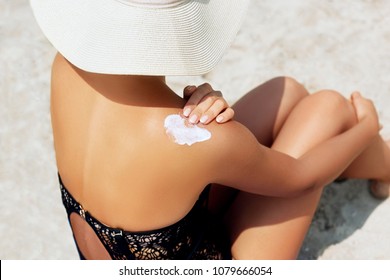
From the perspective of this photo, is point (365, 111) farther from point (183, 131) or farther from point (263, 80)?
point (183, 131)

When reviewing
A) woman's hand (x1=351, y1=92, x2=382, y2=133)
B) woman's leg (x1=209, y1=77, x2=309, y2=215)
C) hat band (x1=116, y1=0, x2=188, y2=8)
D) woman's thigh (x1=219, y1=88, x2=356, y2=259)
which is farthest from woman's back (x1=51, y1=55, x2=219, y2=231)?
woman's hand (x1=351, y1=92, x2=382, y2=133)

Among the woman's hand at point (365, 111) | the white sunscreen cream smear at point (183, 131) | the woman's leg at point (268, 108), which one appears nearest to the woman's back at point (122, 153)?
the white sunscreen cream smear at point (183, 131)

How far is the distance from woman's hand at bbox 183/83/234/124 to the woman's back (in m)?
0.03

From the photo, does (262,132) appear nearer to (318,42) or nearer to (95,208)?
(95,208)

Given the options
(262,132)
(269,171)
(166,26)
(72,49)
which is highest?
(166,26)

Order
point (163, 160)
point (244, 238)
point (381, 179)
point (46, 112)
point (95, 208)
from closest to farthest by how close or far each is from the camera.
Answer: point (163, 160) → point (95, 208) → point (244, 238) → point (381, 179) → point (46, 112)

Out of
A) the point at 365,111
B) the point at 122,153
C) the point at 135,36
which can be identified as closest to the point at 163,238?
the point at 122,153

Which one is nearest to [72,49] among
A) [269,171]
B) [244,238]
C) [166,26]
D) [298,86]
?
[166,26]

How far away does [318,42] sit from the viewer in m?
2.69

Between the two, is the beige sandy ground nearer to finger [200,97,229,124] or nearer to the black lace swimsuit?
the black lace swimsuit

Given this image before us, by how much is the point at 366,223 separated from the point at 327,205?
15cm

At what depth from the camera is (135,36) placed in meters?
1.21

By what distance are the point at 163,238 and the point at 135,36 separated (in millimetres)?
534

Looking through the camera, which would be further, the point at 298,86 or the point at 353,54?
the point at 353,54
